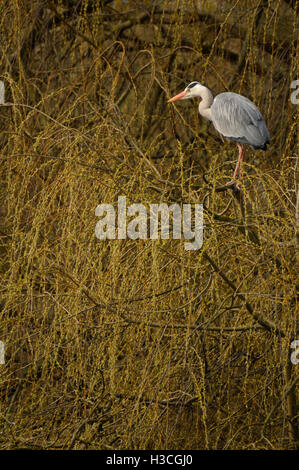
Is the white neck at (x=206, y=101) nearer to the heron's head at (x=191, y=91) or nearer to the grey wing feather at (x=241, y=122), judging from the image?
the heron's head at (x=191, y=91)

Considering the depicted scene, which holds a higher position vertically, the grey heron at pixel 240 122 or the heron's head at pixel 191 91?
the heron's head at pixel 191 91

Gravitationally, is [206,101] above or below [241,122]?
above

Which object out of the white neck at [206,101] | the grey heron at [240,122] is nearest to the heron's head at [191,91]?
the white neck at [206,101]

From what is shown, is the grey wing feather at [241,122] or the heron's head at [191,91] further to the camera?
the heron's head at [191,91]

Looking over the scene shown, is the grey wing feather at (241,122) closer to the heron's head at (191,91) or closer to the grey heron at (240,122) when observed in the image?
the grey heron at (240,122)

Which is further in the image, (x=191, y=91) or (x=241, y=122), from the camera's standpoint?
(x=191, y=91)

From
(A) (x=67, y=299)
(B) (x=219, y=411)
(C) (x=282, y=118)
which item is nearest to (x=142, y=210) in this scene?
(A) (x=67, y=299)

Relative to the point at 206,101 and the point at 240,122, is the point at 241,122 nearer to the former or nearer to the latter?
the point at 240,122

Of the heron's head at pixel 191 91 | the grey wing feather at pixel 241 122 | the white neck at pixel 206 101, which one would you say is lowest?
the grey wing feather at pixel 241 122

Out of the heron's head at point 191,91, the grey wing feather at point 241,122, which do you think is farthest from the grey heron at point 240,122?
the heron's head at point 191,91

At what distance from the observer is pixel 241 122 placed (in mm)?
2648

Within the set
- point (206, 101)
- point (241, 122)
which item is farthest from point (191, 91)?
point (241, 122)

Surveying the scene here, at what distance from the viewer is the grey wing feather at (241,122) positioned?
2.63 m

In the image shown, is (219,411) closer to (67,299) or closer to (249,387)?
(249,387)
